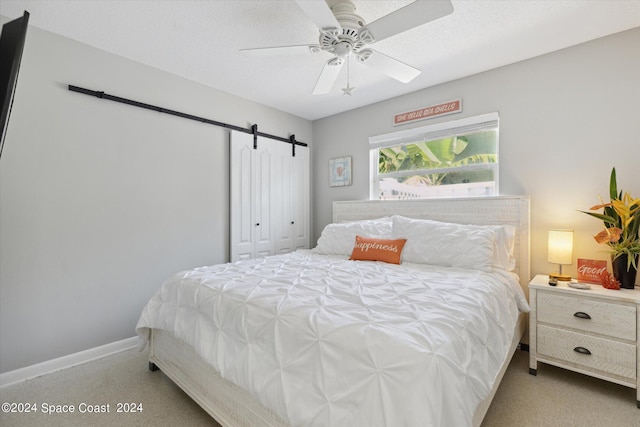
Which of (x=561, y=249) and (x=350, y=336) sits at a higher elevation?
(x=561, y=249)

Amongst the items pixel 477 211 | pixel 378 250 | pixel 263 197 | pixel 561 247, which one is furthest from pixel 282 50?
pixel 561 247

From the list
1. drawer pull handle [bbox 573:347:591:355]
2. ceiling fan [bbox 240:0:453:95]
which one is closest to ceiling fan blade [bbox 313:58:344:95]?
ceiling fan [bbox 240:0:453:95]

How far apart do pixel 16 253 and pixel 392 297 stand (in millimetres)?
2601

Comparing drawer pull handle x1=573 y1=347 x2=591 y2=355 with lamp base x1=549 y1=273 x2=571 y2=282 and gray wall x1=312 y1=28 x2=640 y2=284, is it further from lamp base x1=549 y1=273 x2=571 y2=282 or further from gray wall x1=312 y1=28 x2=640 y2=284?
gray wall x1=312 y1=28 x2=640 y2=284

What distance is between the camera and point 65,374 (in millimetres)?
2145

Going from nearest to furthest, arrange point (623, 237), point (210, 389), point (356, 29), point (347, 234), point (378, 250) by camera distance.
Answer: point (210, 389), point (356, 29), point (623, 237), point (378, 250), point (347, 234)

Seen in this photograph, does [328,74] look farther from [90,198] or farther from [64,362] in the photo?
[64,362]

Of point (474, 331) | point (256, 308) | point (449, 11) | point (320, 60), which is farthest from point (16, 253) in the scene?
point (449, 11)

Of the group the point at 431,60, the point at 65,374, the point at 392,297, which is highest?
the point at 431,60

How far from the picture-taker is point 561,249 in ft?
7.22

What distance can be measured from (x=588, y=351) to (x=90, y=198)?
3811mm

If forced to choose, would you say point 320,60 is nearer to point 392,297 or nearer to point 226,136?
point 226,136

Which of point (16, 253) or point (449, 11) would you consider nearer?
point (449, 11)

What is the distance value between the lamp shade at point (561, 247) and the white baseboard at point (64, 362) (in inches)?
141
